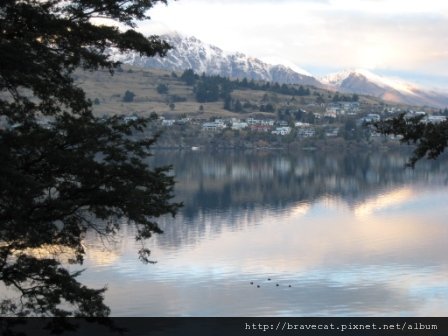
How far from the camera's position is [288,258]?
2608 inches

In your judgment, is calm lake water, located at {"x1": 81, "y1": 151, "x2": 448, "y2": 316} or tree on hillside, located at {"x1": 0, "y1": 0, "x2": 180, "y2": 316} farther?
calm lake water, located at {"x1": 81, "y1": 151, "x2": 448, "y2": 316}

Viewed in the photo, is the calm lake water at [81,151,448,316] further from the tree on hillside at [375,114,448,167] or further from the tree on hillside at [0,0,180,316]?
the tree on hillside at [375,114,448,167]

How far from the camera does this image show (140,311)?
148 feet

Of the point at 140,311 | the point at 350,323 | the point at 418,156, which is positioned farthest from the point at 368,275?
the point at 418,156

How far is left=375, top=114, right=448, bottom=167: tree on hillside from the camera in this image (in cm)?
1831

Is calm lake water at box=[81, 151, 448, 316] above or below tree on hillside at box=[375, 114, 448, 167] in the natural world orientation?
below

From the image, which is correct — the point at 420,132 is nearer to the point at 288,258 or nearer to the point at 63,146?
the point at 63,146

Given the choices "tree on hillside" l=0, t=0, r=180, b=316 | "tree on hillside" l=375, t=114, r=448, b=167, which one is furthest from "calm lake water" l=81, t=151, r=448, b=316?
"tree on hillside" l=375, t=114, r=448, b=167

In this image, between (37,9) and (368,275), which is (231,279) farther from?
(37,9)

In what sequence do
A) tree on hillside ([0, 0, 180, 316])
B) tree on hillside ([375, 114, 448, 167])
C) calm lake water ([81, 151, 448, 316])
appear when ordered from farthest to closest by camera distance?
calm lake water ([81, 151, 448, 316]) < tree on hillside ([375, 114, 448, 167]) < tree on hillside ([0, 0, 180, 316])

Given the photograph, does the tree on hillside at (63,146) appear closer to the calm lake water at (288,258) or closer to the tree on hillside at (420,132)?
the calm lake water at (288,258)

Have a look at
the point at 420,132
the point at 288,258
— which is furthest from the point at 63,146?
the point at 288,258

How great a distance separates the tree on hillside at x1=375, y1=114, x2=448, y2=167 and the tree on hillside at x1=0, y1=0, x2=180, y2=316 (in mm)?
6235

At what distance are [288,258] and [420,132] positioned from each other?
1899 inches
